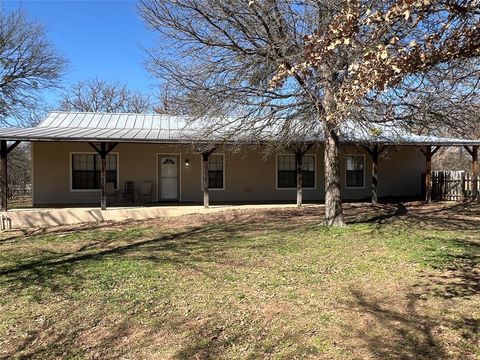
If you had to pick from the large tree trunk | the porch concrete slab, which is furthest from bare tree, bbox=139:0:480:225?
the porch concrete slab

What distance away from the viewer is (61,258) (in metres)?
8.58

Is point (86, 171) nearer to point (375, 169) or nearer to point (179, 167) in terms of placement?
point (179, 167)

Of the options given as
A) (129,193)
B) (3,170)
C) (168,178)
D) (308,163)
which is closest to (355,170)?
(308,163)

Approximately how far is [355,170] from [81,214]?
11.4 m

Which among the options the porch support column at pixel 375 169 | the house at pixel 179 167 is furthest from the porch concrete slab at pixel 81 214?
the porch support column at pixel 375 169

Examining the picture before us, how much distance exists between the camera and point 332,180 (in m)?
11.0

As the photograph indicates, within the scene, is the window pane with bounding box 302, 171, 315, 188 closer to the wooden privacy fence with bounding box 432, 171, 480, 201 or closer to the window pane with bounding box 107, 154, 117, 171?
the wooden privacy fence with bounding box 432, 171, 480, 201

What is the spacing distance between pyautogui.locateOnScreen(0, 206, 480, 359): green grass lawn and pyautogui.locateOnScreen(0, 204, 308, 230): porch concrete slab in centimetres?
319

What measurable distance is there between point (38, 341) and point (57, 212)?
32.8 feet

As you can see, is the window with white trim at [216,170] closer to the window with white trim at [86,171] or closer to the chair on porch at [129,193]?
the chair on porch at [129,193]

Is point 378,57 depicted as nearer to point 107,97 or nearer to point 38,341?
point 38,341

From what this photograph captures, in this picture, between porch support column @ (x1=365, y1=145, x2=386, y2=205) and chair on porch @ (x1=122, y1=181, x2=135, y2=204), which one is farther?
chair on porch @ (x1=122, y1=181, x2=135, y2=204)

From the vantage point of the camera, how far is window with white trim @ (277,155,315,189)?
18.2 m

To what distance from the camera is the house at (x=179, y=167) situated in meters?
16.0
